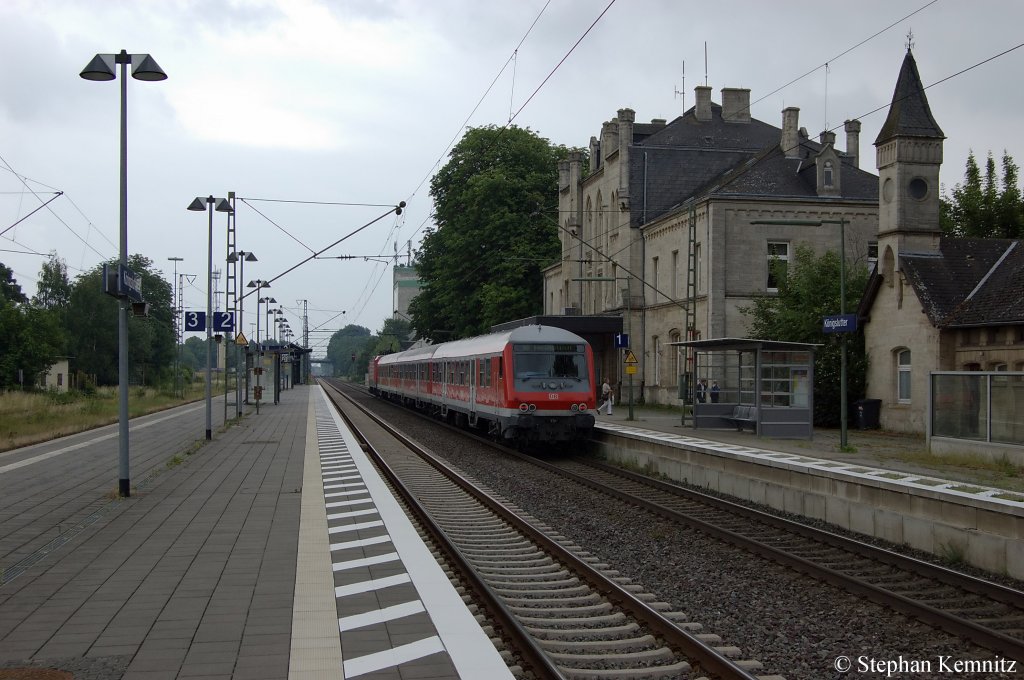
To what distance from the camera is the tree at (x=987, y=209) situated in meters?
39.7

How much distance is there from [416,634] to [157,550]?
13.8 ft

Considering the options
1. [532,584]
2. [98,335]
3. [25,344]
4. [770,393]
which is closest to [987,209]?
[770,393]

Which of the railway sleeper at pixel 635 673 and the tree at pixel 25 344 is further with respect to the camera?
the tree at pixel 25 344

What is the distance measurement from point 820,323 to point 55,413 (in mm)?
27550

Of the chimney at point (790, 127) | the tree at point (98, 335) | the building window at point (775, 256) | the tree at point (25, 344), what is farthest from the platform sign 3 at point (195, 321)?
the tree at point (98, 335)

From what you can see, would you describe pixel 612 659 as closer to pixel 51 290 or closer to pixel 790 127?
pixel 790 127

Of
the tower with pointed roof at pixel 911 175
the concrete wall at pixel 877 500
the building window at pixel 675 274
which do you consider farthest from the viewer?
the building window at pixel 675 274

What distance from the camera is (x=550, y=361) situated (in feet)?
78.0

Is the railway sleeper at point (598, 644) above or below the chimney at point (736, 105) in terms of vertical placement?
below

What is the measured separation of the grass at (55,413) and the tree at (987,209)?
32549 mm

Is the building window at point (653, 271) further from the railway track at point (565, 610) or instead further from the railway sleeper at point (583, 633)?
the railway sleeper at point (583, 633)

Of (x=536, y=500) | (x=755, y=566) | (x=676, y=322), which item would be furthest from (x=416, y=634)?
(x=676, y=322)

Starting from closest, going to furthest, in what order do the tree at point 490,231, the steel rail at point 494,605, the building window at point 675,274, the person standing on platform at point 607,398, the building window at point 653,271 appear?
the steel rail at point 494,605, the person standing on platform at point 607,398, the building window at point 675,274, the building window at point 653,271, the tree at point 490,231

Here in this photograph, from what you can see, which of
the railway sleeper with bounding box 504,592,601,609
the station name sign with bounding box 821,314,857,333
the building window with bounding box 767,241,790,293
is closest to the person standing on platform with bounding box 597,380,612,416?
the building window with bounding box 767,241,790,293
